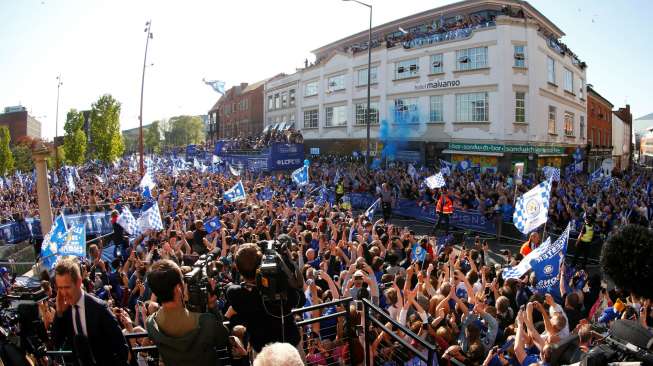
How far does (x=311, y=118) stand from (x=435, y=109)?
50.6 ft

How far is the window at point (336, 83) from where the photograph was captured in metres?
39.3

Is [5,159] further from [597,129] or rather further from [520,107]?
[597,129]

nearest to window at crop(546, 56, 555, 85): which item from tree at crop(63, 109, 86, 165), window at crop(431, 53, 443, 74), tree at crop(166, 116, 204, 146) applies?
window at crop(431, 53, 443, 74)

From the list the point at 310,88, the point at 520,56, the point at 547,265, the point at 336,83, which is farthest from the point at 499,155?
the point at 547,265

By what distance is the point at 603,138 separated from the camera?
48.5 meters

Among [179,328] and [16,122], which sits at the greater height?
[16,122]

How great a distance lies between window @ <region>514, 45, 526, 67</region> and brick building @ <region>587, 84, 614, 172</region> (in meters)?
14.6

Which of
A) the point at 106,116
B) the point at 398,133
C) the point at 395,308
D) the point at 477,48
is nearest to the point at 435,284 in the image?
the point at 395,308

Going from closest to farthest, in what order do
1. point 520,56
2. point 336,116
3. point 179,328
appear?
point 179,328
point 520,56
point 336,116

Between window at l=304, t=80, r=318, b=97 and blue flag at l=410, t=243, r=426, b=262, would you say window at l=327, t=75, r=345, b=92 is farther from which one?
blue flag at l=410, t=243, r=426, b=262

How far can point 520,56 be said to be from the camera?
91.4ft

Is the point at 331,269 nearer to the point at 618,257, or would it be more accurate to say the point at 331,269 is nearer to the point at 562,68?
the point at 618,257

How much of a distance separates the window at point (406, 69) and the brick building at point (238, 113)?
24.5 m

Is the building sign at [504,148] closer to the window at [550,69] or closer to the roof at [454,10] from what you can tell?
the window at [550,69]
